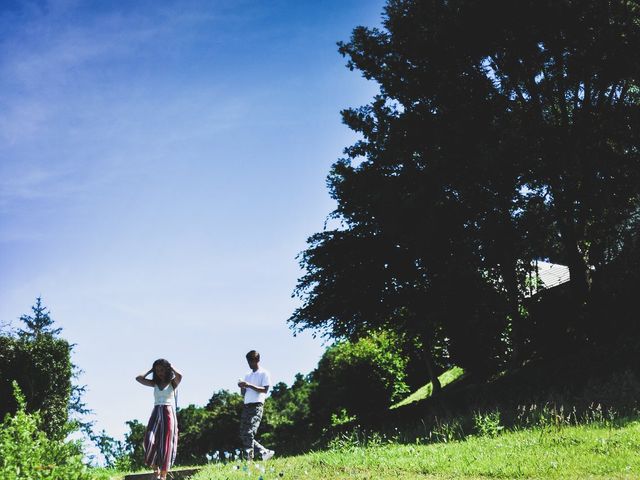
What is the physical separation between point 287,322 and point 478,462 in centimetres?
1445

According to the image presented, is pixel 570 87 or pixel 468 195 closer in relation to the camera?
pixel 468 195

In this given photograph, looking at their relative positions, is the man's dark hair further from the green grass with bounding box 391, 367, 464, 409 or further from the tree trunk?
the green grass with bounding box 391, 367, 464, 409

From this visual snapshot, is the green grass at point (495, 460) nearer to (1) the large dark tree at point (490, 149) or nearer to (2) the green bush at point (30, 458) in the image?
(2) the green bush at point (30, 458)

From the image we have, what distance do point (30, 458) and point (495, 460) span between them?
5671mm

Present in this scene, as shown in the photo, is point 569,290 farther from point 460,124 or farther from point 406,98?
point 406,98

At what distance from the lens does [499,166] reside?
1421 centimetres

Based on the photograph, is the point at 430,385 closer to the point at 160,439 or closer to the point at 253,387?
the point at 253,387

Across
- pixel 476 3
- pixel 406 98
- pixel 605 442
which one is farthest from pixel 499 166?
pixel 605 442

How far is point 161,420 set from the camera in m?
7.34

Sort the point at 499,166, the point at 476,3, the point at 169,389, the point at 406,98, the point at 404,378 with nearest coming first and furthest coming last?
the point at 169,389, the point at 499,166, the point at 476,3, the point at 406,98, the point at 404,378

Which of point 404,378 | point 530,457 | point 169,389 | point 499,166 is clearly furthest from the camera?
point 404,378

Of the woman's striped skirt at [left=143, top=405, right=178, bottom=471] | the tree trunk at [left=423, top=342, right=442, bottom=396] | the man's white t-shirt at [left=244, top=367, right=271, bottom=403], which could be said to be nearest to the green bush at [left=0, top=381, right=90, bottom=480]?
the woman's striped skirt at [left=143, top=405, right=178, bottom=471]

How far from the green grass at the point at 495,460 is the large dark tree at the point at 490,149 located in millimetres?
7274

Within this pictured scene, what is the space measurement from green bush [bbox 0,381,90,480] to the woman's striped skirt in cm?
236
